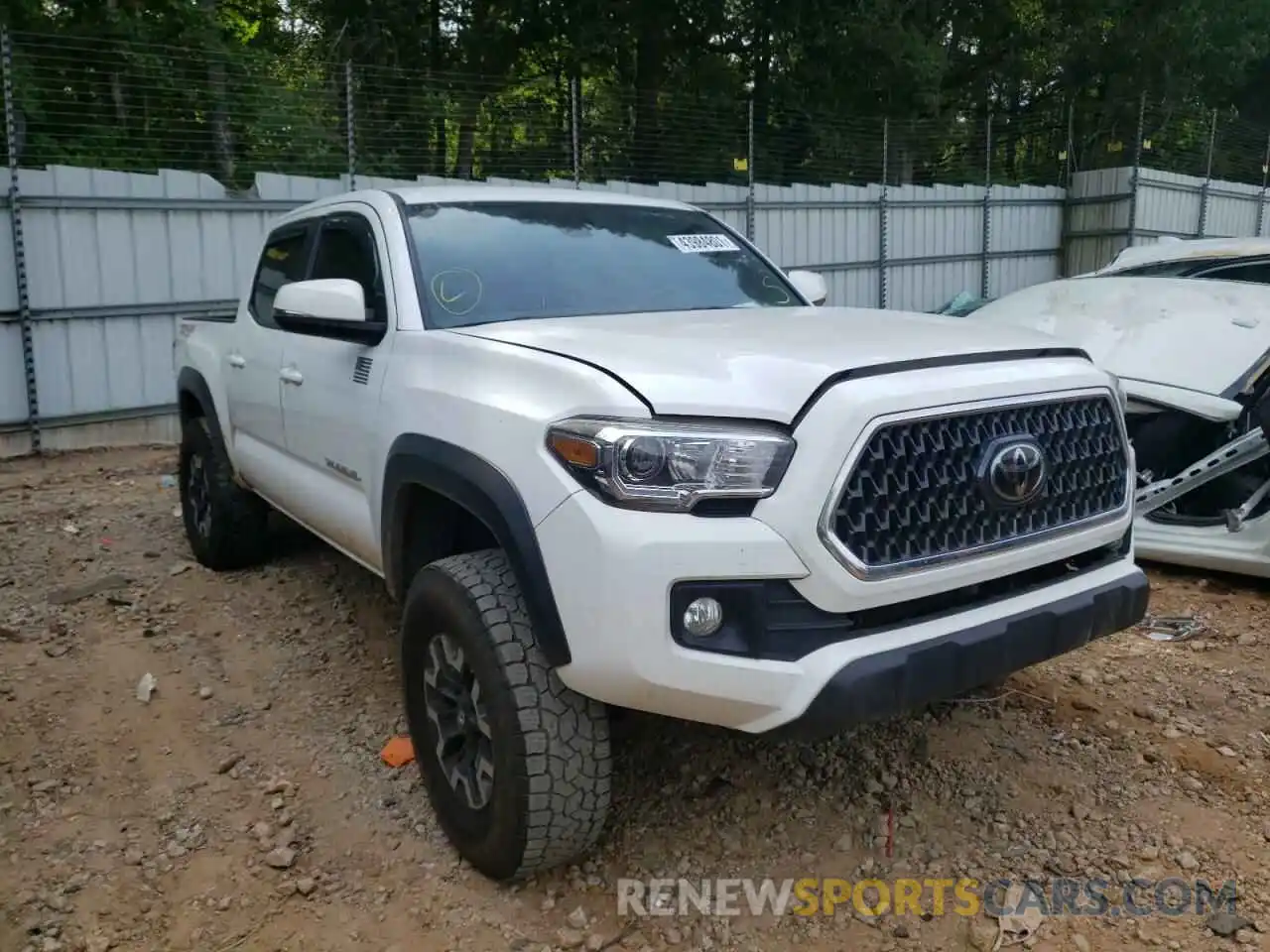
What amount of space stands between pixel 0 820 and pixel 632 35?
1495cm

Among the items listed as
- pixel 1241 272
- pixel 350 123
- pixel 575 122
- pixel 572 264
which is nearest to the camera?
pixel 572 264

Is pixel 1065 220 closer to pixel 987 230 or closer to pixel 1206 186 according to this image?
pixel 987 230

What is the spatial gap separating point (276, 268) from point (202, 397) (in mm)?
852

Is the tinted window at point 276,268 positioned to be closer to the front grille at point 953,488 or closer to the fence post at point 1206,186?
the front grille at point 953,488

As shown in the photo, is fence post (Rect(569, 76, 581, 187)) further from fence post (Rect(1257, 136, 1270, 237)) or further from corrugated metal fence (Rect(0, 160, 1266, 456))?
fence post (Rect(1257, 136, 1270, 237))

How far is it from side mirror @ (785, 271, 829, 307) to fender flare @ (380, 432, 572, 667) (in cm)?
172

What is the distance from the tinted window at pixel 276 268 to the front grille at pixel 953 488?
2852 mm

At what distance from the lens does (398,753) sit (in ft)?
11.3

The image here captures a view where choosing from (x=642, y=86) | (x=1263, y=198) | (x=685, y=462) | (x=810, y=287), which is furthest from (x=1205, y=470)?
(x=1263, y=198)

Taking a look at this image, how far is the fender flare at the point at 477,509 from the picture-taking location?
2.46 metres

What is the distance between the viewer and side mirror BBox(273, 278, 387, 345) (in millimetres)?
3277

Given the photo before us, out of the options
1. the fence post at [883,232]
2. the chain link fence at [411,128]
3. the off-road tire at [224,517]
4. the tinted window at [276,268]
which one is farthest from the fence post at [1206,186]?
the off-road tire at [224,517]

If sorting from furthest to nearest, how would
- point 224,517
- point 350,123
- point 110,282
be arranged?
point 350,123 → point 110,282 → point 224,517

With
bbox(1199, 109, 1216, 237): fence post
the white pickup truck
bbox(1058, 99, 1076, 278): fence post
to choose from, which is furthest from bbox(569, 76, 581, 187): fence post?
bbox(1199, 109, 1216, 237): fence post
